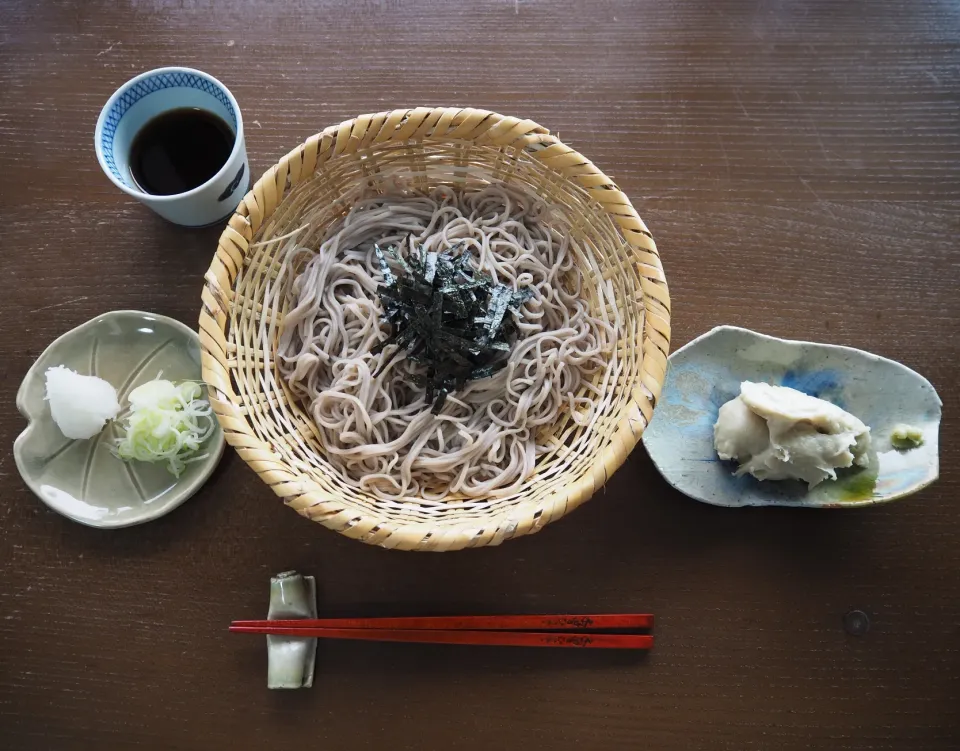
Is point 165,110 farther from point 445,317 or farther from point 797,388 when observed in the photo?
point 797,388

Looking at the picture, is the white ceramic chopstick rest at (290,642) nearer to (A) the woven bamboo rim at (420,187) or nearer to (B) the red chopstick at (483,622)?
(B) the red chopstick at (483,622)

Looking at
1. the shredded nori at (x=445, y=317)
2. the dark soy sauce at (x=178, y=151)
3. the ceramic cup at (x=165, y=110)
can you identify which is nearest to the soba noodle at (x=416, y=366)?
the shredded nori at (x=445, y=317)

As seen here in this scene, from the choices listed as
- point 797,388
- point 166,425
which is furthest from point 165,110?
point 797,388

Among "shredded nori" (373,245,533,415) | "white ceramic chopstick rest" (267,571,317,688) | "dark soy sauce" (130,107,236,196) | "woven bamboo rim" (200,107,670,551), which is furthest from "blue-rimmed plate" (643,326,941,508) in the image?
"dark soy sauce" (130,107,236,196)

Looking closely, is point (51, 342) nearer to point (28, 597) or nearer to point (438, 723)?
point (28, 597)

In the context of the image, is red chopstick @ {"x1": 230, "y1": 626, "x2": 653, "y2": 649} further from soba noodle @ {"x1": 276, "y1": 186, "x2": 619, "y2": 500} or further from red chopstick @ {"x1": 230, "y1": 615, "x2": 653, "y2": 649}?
soba noodle @ {"x1": 276, "y1": 186, "x2": 619, "y2": 500}
